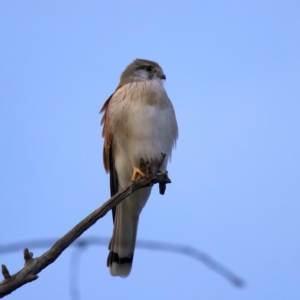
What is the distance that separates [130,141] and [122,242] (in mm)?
895

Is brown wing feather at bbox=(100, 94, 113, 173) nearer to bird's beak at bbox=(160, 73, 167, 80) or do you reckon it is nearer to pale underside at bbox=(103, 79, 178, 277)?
pale underside at bbox=(103, 79, 178, 277)

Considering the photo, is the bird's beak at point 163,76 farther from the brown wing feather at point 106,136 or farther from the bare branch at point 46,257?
the bare branch at point 46,257

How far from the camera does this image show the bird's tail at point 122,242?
173 inches

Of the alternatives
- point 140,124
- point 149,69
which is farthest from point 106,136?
point 149,69

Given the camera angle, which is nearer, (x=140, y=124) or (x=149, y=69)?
(x=140, y=124)

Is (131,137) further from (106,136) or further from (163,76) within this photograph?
(163,76)

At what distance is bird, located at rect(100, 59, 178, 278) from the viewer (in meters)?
4.21

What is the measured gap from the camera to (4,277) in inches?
95.3

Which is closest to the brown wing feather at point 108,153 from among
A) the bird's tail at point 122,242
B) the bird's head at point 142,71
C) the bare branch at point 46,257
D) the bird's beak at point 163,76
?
the bird's tail at point 122,242

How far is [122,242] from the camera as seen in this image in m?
4.50

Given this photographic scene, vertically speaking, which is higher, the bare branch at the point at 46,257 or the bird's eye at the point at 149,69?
the bird's eye at the point at 149,69

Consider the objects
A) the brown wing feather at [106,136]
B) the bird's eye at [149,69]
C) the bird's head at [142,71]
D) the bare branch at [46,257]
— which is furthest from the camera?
the bird's eye at [149,69]

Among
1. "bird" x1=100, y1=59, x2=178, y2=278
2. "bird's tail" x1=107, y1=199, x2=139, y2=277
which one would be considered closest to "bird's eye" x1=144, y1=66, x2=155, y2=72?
"bird" x1=100, y1=59, x2=178, y2=278

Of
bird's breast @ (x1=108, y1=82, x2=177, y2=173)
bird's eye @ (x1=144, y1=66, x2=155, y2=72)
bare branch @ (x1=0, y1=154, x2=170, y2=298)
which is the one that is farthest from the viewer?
bird's eye @ (x1=144, y1=66, x2=155, y2=72)
